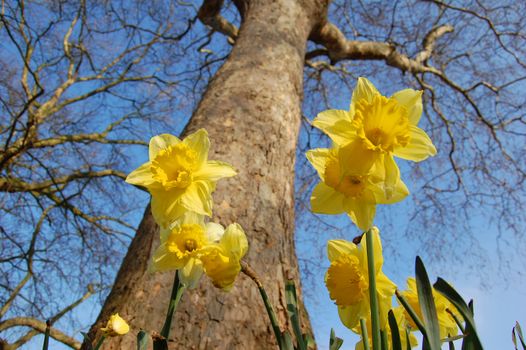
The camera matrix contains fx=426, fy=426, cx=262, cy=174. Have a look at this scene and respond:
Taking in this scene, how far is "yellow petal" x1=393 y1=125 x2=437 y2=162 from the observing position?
0.53m

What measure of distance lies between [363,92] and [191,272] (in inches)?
12.6

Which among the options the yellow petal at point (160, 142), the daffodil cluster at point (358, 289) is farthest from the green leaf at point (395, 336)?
the yellow petal at point (160, 142)

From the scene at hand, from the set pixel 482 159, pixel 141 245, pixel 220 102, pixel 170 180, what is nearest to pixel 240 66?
pixel 220 102

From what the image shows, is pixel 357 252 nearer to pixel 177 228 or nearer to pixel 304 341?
pixel 304 341

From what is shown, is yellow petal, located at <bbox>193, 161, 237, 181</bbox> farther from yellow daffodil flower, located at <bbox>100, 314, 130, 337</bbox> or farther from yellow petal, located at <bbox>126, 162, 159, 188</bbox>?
yellow daffodil flower, located at <bbox>100, 314, 130, 337</bbox>

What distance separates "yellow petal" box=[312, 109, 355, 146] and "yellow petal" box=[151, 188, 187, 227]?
0.20m

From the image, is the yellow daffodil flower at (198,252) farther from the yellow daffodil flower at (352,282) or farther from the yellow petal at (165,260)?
the yellow daffodil flower at (352,282)

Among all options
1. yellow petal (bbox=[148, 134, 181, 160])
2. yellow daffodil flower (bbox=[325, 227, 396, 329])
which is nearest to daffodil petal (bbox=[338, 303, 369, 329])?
yellow daffodil flower (bbox=[325, 227, 396, 329])

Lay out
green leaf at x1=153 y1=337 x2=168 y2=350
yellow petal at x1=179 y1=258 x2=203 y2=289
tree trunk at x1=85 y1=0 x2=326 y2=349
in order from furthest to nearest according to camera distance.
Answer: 1. tree trunk at x1=85 y1=0 x2=326 y2=349
2. yellow petal at x1=179 y1=258 x2=203 y2=289
3. green leaf at x1=153 y1=337 x2=168 y2=350

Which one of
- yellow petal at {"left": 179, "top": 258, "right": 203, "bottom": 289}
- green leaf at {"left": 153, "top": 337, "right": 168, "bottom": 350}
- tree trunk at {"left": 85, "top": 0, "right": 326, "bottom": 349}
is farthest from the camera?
tree trunk at {"left": 85, "top": 0, "right": 326, "bottom": 349}

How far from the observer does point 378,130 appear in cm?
51

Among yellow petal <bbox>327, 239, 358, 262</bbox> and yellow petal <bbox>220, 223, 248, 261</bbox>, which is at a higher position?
yellow petal <bbox>327, 239, 358, 262</bbox>

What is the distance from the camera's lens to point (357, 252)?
60cm

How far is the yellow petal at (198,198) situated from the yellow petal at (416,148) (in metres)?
0.24
